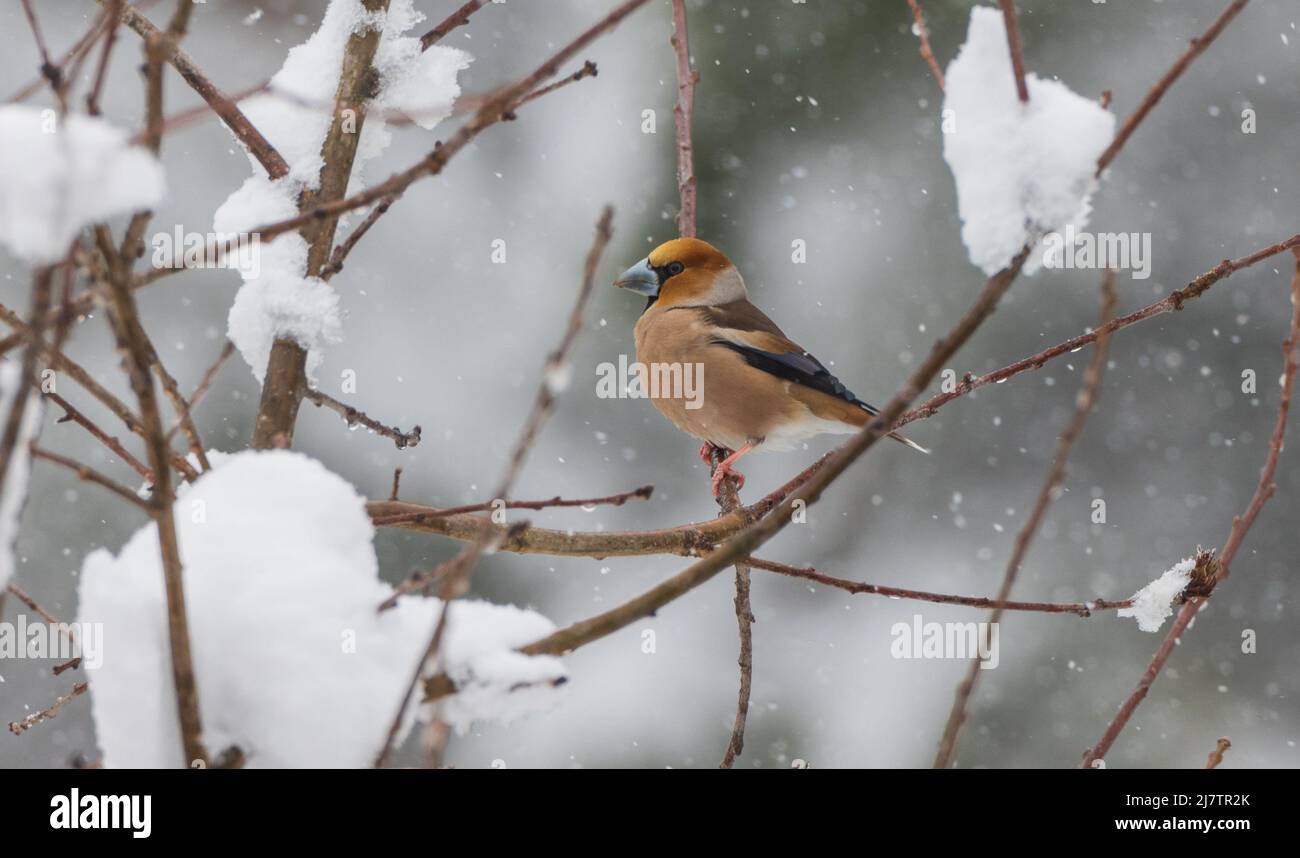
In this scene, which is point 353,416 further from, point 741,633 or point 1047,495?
point 1047,495

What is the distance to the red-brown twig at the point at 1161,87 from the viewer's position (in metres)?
1.06

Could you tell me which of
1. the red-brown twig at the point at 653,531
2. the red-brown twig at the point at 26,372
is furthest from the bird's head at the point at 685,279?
the red-brown twig at the point at 26,372

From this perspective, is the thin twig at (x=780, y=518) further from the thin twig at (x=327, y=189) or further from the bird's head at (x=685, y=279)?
the bird's head at (x=685, y=279)

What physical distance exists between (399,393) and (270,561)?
19.8 feet

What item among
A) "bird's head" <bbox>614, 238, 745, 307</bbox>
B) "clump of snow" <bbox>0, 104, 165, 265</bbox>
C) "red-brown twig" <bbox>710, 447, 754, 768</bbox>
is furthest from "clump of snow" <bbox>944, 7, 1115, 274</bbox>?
"bird's head" <bbox>614, 238, 745, 307</bbox>

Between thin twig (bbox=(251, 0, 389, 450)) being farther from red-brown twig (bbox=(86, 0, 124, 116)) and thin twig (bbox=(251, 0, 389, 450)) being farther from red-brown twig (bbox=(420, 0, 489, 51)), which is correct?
red-brown twig (bbox=(86, 0, 124, 116))

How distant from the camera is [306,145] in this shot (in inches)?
75.0

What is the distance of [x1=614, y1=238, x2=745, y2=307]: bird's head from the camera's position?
413 cm

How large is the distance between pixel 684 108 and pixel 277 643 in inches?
65.7

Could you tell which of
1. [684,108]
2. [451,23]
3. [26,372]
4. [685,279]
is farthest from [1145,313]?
[685,279]

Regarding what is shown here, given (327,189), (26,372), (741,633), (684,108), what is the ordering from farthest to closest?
(684,108) → (741,633) → (327,189) → (26,372)

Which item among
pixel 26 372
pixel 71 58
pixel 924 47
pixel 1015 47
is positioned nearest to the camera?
pixel 26 372

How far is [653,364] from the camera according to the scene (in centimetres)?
402

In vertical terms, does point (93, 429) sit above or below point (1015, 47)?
below
